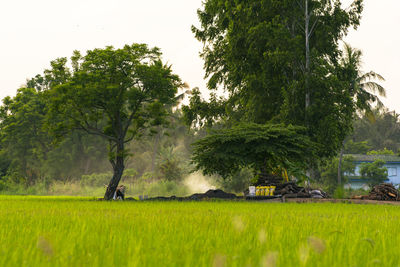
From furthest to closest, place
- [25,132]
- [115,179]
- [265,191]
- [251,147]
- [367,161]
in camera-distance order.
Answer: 1. [367,161]
2. [25,132]
3. [115,179]
4. [265,191]
5. [251,147]

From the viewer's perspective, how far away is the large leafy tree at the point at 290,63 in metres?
21.7

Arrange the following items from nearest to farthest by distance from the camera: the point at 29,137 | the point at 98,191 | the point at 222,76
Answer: the point at 222,76 → the point at 98,191 → the point at 29,137

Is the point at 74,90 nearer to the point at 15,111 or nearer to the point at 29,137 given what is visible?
the point at 15,111

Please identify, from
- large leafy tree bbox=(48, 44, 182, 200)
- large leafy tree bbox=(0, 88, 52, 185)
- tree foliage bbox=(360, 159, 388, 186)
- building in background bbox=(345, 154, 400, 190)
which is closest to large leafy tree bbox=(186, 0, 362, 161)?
large leafy tree bbox=(48, 44, 182, 200)

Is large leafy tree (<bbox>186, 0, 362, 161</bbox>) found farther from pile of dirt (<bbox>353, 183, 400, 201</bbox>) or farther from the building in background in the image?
the building in background

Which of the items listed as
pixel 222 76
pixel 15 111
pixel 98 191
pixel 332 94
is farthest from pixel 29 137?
pixel 332 94

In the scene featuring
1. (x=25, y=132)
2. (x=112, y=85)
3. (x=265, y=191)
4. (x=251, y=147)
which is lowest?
(x=265, y=191)

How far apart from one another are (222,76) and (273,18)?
657 centimetres

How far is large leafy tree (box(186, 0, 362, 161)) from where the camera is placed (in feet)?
71.1

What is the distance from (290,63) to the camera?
2356 centimetres

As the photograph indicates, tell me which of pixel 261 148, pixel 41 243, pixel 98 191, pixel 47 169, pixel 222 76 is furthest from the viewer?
pixel 47 169

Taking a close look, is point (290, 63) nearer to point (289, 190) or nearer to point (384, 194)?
point (289, 190)

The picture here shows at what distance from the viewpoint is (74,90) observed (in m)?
20.4

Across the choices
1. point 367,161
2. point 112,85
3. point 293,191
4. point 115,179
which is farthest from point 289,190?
point 367,161
